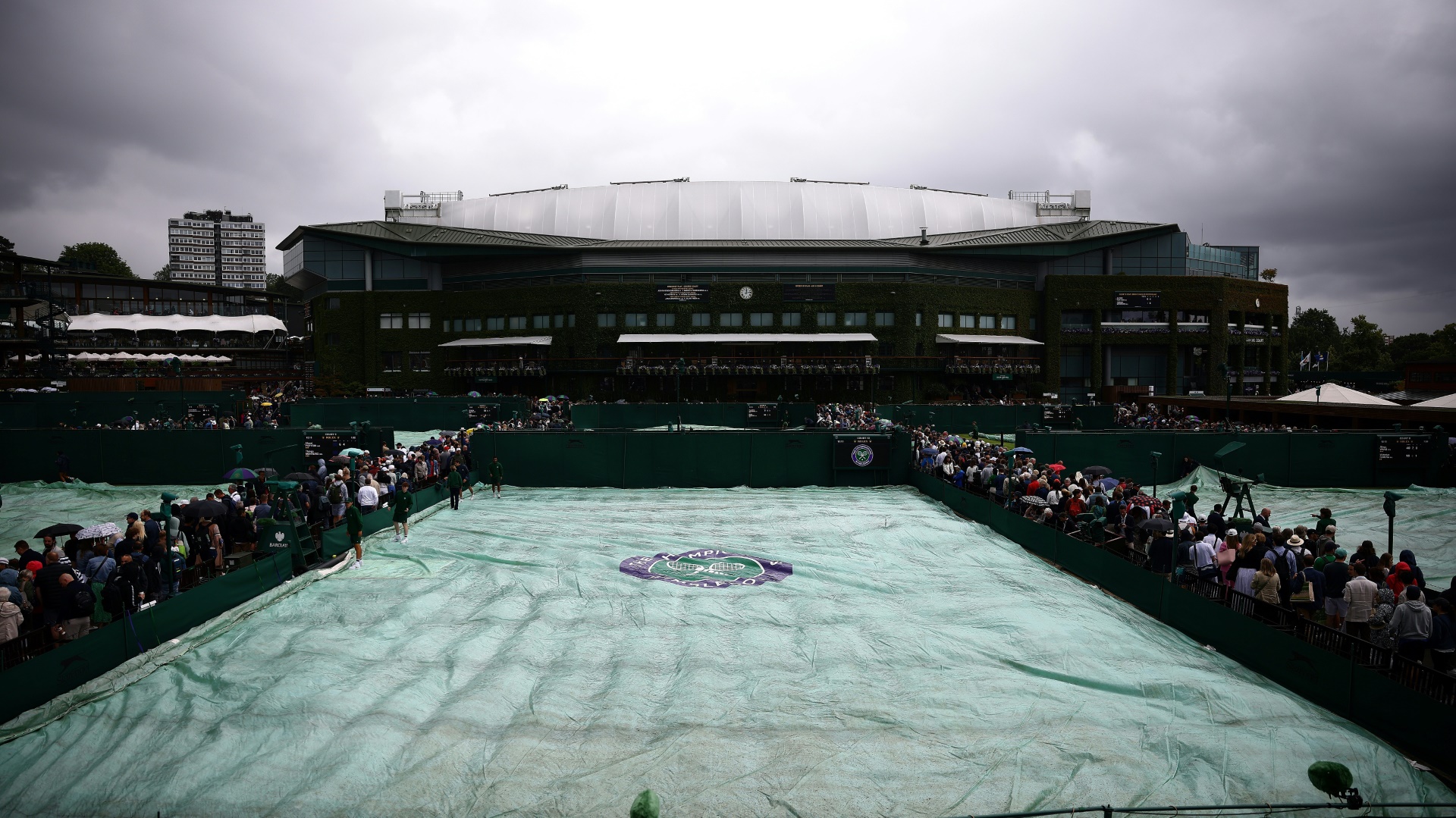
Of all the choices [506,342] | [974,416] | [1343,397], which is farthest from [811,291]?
[1343,397]

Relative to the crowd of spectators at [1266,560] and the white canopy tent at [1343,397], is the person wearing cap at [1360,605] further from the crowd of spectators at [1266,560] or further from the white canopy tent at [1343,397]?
the white canopy tent at [1343,397]

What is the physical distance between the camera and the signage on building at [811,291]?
221 feet

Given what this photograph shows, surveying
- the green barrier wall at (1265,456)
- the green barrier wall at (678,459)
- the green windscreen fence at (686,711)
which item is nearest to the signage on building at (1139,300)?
the green barrier wall at (1265,456)

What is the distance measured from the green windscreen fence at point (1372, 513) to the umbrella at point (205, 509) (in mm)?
26891

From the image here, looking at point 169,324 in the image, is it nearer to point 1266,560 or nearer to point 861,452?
point 861,452

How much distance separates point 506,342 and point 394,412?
24.3 metres

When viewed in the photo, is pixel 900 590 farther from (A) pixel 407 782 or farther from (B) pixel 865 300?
(B) pixel 865 300

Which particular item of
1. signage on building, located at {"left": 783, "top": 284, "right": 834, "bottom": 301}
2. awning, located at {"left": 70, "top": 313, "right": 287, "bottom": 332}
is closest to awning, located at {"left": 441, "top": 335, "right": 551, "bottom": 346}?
signage on building, located at {"left": 783, "top": 284, "right": 834, "bottom": 301}

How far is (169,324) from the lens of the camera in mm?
83562

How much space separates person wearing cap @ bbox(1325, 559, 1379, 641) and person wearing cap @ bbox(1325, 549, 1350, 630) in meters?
0.37

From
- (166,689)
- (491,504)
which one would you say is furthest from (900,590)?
(491,504)

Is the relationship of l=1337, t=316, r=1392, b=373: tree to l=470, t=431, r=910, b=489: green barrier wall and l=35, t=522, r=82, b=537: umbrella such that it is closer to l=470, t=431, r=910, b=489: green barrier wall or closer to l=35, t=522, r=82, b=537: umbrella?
l=470, t=431, r=910, b=489: green barrier wall

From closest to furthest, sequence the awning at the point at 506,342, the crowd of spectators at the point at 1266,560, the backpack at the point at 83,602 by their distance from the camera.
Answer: the crowd of spectators at the point at 1266,560, the backpack at the point at 83,602, the awning at the point at 506,342

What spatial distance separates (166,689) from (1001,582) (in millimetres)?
14959
